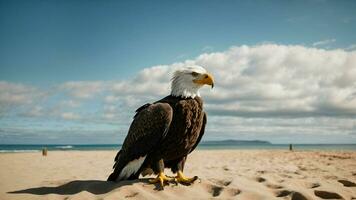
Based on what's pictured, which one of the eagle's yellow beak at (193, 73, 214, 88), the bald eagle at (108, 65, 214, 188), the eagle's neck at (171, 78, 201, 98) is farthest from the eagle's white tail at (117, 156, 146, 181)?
the eagle's yellow beak at (193, 73, 214, 88)

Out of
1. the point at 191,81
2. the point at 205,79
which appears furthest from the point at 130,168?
the point at 205,79

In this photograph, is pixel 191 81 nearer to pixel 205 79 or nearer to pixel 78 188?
pixel 205 79

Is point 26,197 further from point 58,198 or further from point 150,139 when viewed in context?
point 150,139

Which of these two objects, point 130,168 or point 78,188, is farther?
point 130,168

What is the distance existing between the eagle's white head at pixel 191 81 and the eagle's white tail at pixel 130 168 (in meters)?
1.18

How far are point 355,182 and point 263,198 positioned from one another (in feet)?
8.73

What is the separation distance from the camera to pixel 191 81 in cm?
527

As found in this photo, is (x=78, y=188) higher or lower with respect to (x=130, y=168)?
lower

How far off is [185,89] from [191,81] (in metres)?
0.16

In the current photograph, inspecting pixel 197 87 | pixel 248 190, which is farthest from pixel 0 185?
pixel 248 190

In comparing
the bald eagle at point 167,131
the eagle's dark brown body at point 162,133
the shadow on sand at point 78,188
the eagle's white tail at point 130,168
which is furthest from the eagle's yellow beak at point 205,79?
the shadow on sand at point 78,188

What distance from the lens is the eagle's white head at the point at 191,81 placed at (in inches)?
206

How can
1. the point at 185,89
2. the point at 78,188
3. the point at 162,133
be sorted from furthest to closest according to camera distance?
the point at 185,89
the point at 78,188
the point at 162,133

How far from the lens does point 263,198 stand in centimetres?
436
